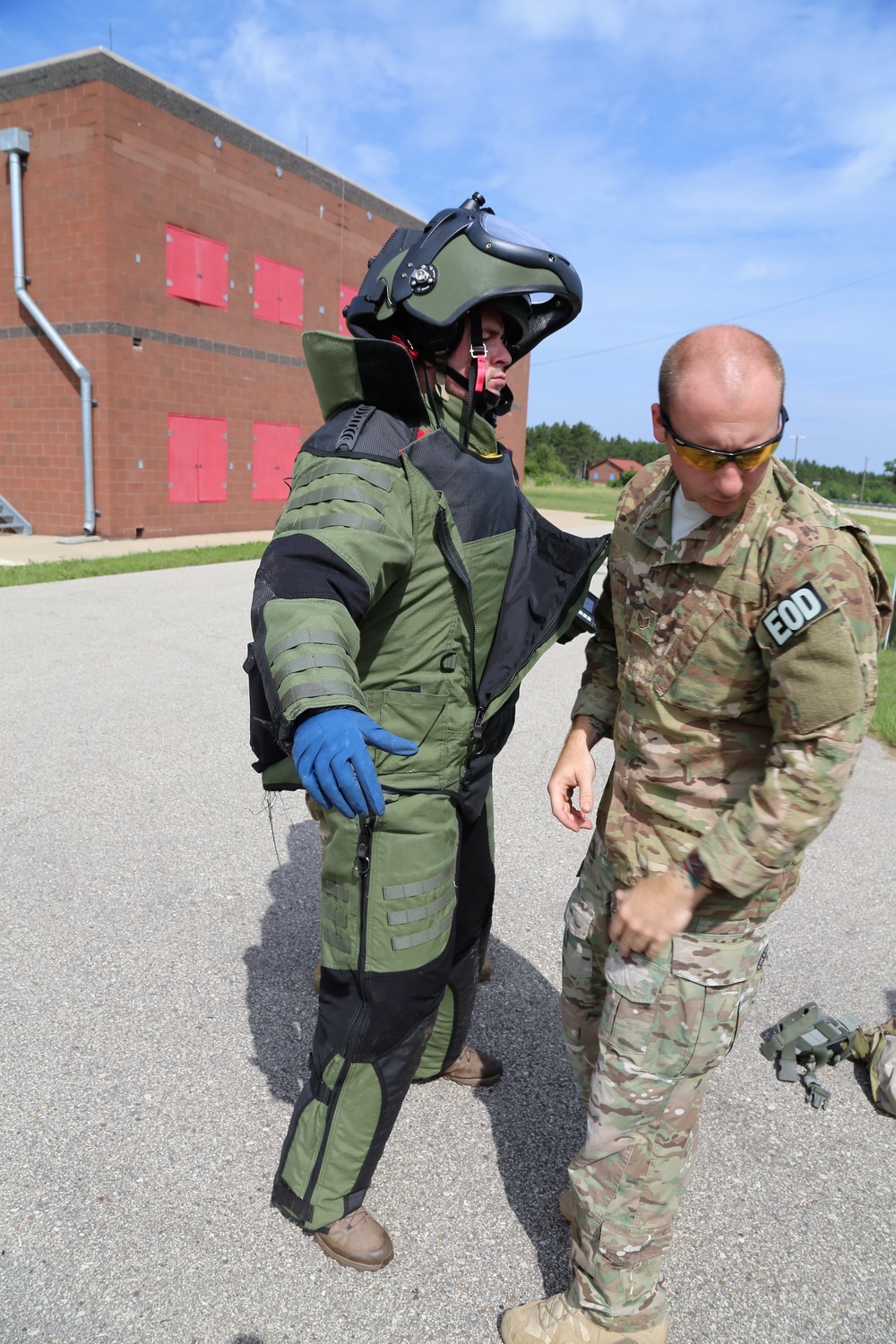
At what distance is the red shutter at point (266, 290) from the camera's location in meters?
18.7

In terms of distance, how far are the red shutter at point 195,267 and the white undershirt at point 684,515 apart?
1702 centimetres

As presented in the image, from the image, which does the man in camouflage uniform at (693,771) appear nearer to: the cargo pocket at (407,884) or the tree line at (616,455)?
the cargo pocket at (407,884)

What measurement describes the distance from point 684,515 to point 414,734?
785 millimetres

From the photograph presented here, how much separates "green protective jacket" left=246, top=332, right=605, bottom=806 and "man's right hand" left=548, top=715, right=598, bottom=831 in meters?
0.21

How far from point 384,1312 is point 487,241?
248 cm

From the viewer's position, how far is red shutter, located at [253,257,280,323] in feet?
61.4

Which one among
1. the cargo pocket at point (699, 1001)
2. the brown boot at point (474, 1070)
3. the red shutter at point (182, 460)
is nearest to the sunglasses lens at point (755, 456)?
the cargo pocket at point (699, 1001)

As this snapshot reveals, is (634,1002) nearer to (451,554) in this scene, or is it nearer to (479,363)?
(451,554)

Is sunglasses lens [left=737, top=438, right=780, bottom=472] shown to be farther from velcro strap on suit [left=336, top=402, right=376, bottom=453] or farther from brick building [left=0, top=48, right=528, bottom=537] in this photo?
brick building [left=0, top=48, right=528, bottom=537]

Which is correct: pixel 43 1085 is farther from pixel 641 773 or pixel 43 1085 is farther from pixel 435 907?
pixel 641 773

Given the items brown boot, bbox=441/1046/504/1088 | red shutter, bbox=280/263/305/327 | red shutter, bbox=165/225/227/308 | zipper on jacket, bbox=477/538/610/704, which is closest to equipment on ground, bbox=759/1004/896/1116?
brown boot, bbox=441/1046/504/1088

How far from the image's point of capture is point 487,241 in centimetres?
224

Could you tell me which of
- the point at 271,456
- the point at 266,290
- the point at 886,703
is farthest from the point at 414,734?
the point at 266,290

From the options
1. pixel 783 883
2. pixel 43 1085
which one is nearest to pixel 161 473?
pixel 43 1085
